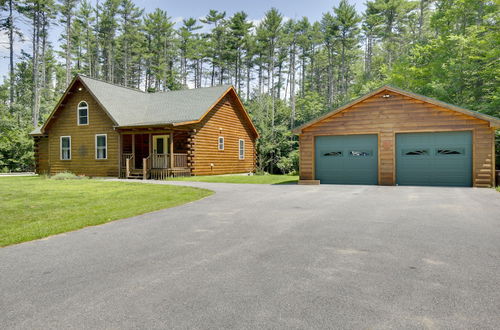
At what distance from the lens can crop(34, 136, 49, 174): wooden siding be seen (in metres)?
25.0

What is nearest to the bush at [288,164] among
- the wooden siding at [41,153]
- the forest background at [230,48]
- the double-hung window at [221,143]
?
the forest background at [230,48]

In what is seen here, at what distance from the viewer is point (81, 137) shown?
Result: 22.6 m

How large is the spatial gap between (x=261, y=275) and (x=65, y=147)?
24019mm

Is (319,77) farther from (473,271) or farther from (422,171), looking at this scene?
(473,271)

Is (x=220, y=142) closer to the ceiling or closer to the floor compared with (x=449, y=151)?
closer to the ceiling

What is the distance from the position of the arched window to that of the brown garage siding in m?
15.3

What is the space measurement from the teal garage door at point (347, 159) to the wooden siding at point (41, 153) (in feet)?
69.2

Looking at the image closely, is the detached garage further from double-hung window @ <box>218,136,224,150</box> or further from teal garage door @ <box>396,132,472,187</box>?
double-hung window @ <box>218,136,224,150</box>

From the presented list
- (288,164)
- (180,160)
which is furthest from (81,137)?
(288,164)

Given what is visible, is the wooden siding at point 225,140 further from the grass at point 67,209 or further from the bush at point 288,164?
the grass at point 67,209

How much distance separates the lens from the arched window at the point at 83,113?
882 inches

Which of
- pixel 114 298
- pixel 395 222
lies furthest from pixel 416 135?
pixel 114 298

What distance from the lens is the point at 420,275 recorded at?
3.56 m

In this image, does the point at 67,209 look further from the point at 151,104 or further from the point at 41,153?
the point at 41,153
